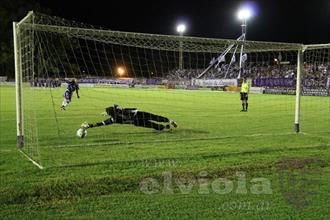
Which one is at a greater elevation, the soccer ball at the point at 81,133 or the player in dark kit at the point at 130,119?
the player in dark kit at the point at 130,119

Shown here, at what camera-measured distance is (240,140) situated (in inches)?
480

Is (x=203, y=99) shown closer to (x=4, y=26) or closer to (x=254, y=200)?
(x=254, y=200)

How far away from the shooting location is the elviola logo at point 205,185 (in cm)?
685

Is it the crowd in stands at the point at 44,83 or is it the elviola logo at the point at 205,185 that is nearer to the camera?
the elviola logo at the point at 205,185

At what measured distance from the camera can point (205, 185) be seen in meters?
7.20

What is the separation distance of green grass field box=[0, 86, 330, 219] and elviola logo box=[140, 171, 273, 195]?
16mm

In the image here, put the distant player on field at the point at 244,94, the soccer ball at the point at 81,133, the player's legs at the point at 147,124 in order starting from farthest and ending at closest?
the distant player on field at the point at 244,94 → the player's legs at the point at 147,124 → the soccer ball at the point at 81,133

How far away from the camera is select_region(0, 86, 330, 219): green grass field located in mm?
5945

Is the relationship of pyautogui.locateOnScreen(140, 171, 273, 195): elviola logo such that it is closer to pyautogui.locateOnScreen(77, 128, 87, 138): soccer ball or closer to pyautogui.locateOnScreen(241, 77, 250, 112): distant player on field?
pyautogui.locateOnScreen(77, 128, 87, 138): soccer ball

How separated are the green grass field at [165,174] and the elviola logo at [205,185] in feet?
→ 0.05

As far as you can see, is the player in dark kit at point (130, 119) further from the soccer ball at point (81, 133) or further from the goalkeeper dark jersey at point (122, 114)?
the soccer ball at point (81, 133)

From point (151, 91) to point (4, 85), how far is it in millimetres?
34237

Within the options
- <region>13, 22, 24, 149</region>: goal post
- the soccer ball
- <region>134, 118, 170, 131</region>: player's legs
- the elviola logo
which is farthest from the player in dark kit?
the elviola logo

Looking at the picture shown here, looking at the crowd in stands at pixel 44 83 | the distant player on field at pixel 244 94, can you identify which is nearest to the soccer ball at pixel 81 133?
the crowd in stands at pixel 44 83
